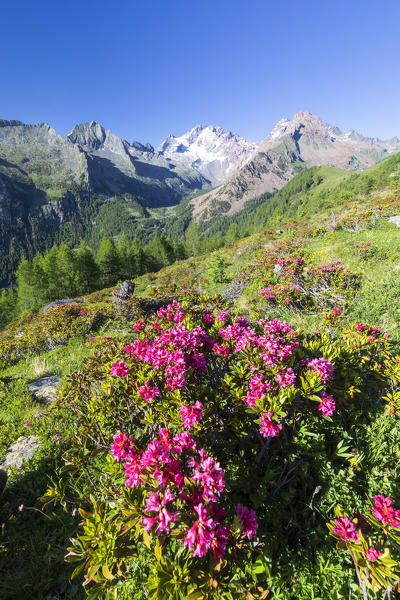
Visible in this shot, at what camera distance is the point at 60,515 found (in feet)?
Result: 11.3

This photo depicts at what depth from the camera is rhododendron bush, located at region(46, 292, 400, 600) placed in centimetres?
185

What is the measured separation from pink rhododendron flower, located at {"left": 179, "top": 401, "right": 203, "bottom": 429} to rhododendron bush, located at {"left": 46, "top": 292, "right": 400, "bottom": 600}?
0.04ft

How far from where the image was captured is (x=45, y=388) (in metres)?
7.05

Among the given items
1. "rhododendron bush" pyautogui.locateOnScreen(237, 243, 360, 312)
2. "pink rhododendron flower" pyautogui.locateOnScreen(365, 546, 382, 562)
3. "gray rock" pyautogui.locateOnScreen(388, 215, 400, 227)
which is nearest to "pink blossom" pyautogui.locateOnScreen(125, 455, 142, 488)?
"pink rhododendron flower" pyautogui.locateOnScreen(365, 546, 382, 562)

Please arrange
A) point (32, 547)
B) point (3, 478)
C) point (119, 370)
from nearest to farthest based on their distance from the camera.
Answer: point (32, 547), point (119, 370), point (3, 478)

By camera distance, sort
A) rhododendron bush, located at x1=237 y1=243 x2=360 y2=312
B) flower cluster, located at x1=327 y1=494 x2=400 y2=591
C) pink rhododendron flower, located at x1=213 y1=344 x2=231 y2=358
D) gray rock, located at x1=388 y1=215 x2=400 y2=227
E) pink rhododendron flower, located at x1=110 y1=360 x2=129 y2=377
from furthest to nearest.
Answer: gray rock, located at x1=388 y1=215 x2=400 y2=227, rhododendron bush, located at x1=237 y1=243 x2=360 y2=312, pink rhododendron flower, located at x1=213 y1=344 x2=231 y2=358, pink rhododendron flower, located at x1=110 y1=360 x2=129 y2=377, flower cluster, located at x1=327 y1=494 x2=400 y2=591

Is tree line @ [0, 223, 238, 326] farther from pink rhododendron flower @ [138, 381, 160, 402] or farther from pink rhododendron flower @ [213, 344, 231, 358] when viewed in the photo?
pink rhododendron flower @ [138, 381, 160, 402]

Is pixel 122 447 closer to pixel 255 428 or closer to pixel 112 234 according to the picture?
pixel 255 428

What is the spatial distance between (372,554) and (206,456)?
1286mm

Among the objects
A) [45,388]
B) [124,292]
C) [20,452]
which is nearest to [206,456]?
[20,452]

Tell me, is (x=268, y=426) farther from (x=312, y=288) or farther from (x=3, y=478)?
(x=312, y=288)

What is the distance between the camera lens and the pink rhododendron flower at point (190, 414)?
253 centimetres

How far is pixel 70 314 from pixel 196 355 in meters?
10.6

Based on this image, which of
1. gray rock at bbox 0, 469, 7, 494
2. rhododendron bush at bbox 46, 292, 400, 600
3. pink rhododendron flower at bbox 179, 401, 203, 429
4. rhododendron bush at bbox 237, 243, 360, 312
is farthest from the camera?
rhododendron bush at bbox 237, 243, 360, 312
